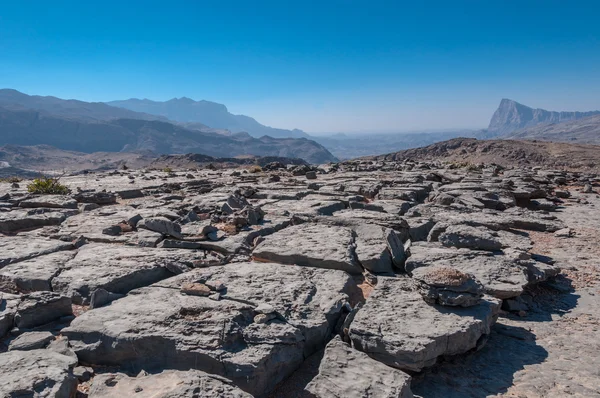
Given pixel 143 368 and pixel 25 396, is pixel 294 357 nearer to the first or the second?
pixel 143 368

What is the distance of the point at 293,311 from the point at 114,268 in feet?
8.59

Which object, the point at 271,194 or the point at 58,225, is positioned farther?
the point at 271,194

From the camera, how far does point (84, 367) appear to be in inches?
132

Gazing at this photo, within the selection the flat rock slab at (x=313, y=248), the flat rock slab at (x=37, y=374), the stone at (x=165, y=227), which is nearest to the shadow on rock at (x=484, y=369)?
the flat rock slab at (x=313, y=248)

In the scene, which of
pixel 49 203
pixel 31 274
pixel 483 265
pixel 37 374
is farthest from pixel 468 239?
pixel 49 203

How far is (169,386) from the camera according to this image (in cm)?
278

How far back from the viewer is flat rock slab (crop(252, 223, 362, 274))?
538cm

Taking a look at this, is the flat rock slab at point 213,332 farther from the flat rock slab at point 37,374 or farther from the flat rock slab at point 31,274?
the flat rock slab at point 31,274

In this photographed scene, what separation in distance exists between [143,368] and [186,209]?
614 cm

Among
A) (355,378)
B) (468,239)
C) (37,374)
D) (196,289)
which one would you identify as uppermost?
(468,239)

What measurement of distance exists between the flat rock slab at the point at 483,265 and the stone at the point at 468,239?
0.27 meters

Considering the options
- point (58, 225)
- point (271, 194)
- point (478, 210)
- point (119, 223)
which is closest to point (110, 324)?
point (119, 223)

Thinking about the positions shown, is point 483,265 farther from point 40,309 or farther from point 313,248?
point 40,309

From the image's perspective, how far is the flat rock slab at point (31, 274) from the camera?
4641 millimetres
